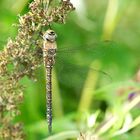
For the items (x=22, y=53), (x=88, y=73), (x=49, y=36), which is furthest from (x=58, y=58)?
(x=88, y=73)

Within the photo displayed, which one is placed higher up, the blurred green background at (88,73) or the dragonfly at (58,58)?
the blurred green background at (88,73)

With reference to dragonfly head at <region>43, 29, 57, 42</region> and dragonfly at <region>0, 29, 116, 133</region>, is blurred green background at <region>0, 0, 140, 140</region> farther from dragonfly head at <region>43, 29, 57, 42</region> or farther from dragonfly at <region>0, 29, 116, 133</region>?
dragonfly head at <region>43, 29, 57, 42</region>

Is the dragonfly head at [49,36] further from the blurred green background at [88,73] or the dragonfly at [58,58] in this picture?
the blurred green background at [88,73]

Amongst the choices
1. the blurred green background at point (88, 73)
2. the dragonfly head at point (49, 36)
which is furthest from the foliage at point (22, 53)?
the blurred green background at point (88, 73)

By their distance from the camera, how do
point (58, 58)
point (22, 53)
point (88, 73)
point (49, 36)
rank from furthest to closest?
point (88, 73) → point (58, 58) → point (49, 36) → point (22, 53)

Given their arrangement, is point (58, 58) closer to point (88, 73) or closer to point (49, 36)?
point (49, 36)

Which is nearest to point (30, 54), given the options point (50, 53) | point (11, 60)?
point (11, 60)

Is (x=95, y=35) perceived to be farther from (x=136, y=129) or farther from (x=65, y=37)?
(x=136, y=129)

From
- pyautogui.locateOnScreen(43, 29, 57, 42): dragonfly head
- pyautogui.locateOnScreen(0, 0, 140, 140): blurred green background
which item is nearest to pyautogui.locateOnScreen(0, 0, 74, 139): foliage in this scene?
pyautogui.locateOnScreen(43, 29, 57, 42): dragonfly head
